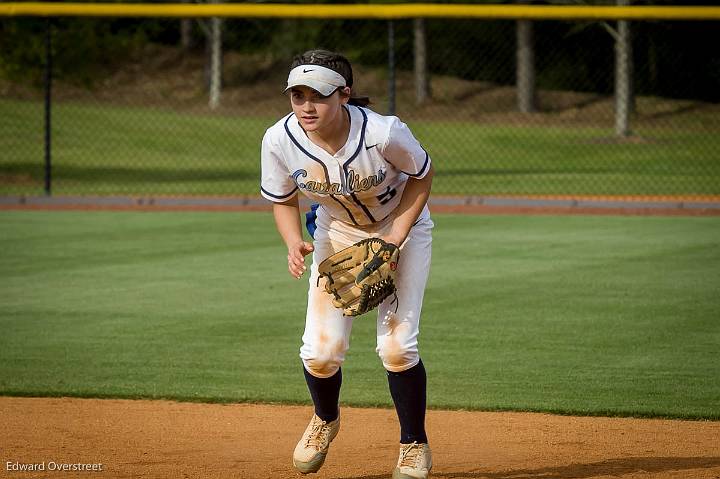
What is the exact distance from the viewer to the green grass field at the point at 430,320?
6.53m

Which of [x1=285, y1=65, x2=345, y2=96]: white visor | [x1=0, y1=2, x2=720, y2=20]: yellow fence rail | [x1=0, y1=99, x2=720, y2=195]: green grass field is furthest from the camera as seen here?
[x1=0, y1=99, x2=720, y2=195]: green grass field

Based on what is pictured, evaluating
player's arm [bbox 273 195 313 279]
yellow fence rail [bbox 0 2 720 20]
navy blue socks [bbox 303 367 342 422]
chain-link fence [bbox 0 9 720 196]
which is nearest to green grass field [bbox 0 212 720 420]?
navy blue socks [bbox 303 367 342 422]

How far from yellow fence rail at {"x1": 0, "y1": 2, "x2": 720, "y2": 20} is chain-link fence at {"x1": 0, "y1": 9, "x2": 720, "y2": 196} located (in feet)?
1.87

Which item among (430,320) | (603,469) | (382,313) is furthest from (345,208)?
(430,320)

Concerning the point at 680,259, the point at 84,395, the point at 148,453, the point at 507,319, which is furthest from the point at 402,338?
the point at 680,259

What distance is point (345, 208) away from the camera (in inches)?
188

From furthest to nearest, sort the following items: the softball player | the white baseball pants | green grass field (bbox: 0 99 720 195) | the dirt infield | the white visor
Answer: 1. green grass field (bbox: 0 99 720 195)
2. the dirt infield
3. the white baseball pants
4. the softball player
5. the white visor

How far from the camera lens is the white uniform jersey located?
15.1 ft

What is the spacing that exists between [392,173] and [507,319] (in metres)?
3.70

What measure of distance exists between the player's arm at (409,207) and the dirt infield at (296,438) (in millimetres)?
1012

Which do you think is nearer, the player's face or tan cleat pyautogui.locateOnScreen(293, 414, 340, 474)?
the player's face

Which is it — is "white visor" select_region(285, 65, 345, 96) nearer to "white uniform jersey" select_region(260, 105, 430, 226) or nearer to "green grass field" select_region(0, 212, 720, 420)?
"white uniform jersey" select_region(260, 105, 430, 226)

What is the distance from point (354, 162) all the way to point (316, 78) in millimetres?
373

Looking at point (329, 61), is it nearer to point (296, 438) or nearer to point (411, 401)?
point (411, 401)
